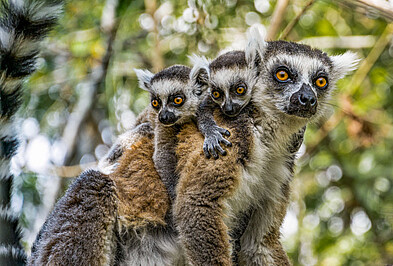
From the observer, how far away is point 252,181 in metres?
3.96

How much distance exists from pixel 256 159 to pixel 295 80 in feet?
2.72

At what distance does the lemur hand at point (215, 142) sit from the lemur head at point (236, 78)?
0.26 meters

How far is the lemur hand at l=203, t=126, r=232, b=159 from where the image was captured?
3842 mm

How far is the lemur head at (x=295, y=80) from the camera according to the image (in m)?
3.95

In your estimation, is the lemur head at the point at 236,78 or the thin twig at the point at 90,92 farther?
the thin twig at the point at 90,92

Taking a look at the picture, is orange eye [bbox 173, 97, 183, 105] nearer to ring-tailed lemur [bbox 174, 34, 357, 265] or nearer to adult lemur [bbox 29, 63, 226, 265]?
adult lemur [bbox 29, 63, 226, 265]

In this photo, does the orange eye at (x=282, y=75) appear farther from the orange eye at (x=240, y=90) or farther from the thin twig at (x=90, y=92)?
the thin twig at (x=90, y=92)

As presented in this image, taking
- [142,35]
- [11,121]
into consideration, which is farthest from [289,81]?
[142,35]

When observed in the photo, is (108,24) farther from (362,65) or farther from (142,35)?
(362,65)

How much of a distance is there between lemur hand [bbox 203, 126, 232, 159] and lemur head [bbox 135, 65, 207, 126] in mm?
748

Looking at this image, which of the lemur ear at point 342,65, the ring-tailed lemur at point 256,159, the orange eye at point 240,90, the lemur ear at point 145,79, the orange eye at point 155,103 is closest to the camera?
the ring-tailed lemur at point 256,159

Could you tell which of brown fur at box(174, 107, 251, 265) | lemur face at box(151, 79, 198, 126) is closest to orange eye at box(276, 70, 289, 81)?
brown fur at box(174, 107, 251, 265)

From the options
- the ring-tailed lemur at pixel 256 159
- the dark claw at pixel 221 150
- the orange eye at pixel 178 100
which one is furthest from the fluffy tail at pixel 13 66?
the dark claw at pixel 221 150

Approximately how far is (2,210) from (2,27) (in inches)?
65.5
